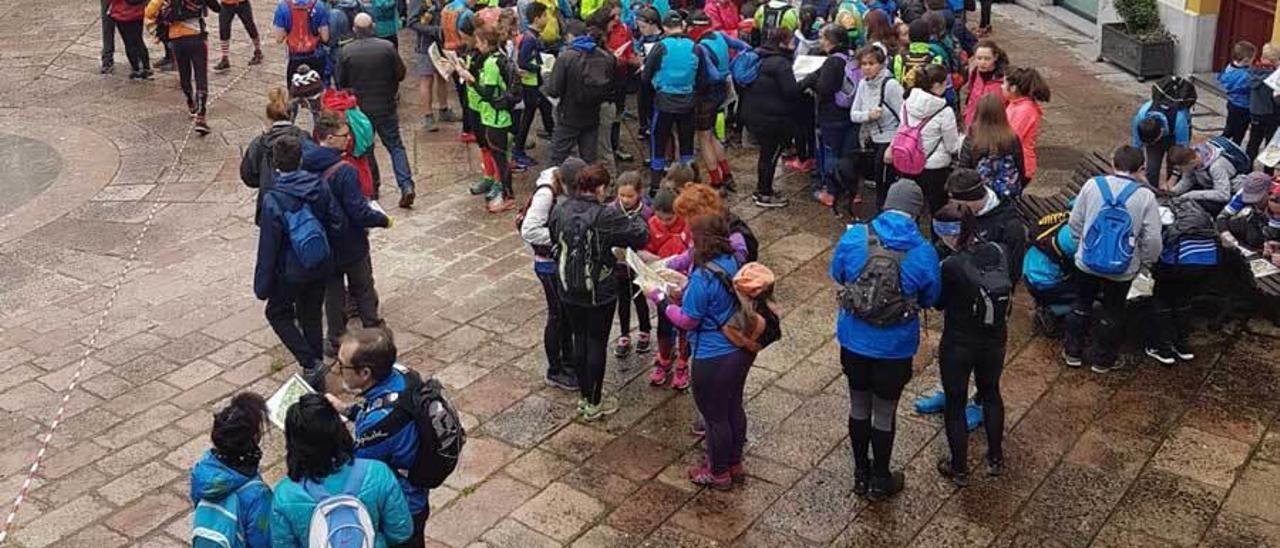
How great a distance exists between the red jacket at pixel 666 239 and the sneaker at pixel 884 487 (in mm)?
1756

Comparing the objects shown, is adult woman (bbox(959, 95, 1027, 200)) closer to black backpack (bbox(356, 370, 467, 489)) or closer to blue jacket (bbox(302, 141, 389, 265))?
blue jacket (bbox(302, 141, 389, 265))

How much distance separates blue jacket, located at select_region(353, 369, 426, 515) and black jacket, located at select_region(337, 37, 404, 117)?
634 cm

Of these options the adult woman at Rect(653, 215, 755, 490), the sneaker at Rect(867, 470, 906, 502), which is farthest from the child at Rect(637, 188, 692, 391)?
the sneaker at Rect(867, 470, 906, 502)

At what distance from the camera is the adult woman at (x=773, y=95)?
35.3ft

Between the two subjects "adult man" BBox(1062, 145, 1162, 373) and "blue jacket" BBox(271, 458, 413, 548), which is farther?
"adult man" BBox(1062, 145, 1162, 373)

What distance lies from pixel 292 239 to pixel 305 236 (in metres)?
0.08

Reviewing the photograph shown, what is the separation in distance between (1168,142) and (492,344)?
4815mm

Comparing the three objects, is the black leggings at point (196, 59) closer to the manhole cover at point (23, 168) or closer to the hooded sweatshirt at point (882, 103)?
the manhole cover at point (23, 168)

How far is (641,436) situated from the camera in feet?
25.6

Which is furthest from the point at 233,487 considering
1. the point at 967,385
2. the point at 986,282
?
the point at 967,385

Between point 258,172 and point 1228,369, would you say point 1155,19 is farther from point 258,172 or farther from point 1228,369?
point 258,172

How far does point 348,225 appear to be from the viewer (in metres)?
8.55

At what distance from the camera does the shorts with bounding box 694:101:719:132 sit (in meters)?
11.2

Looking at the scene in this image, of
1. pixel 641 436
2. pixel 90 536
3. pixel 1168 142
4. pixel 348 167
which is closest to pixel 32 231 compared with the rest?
pixel 348 167
